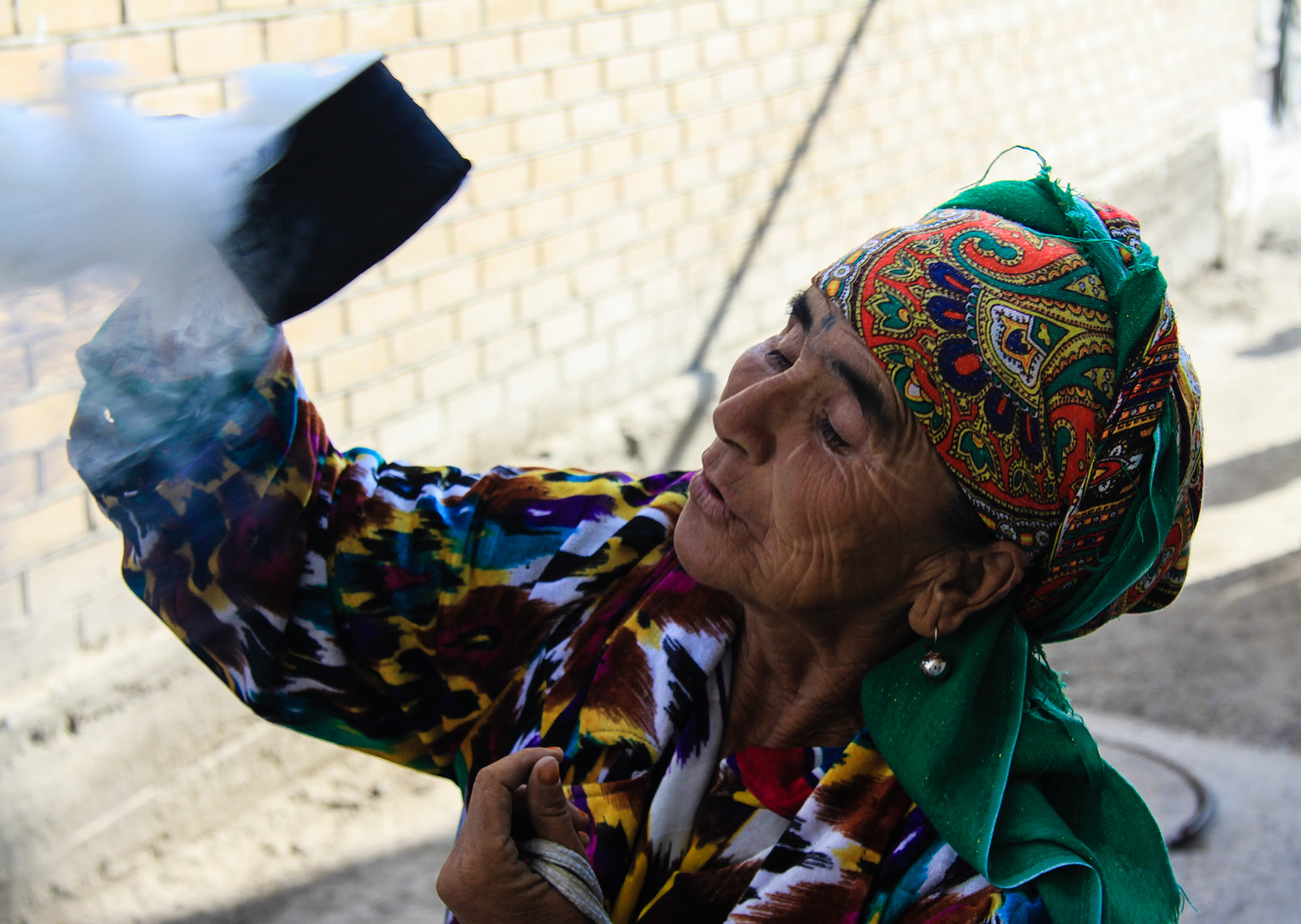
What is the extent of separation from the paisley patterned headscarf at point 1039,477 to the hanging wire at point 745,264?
3462 millimetres

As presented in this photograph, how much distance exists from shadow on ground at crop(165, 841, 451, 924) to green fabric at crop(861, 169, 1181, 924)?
6.86ft

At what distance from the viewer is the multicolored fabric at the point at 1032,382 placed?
4.78ft

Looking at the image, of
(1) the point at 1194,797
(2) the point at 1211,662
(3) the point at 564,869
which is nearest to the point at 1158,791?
(1) the point at 1194,797

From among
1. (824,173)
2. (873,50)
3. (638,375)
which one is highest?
(873,50)

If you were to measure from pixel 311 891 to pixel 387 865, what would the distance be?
0.23 meters

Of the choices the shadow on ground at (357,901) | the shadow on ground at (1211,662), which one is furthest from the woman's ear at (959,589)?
the shadow on ground at (1211,662)

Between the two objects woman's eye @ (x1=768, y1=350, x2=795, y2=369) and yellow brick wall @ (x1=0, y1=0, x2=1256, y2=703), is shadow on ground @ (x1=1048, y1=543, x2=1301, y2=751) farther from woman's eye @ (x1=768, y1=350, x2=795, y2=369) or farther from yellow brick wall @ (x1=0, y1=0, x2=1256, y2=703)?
woman's eye @ (x1=768, y1=350, x2=795, y2=369)

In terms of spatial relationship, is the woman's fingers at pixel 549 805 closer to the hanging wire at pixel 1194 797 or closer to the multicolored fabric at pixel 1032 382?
the multicolored fabric at pixel 1032 382

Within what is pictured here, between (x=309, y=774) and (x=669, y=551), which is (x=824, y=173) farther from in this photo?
(x=669, y=551)

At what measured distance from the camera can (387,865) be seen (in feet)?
11.3

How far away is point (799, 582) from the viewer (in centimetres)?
157

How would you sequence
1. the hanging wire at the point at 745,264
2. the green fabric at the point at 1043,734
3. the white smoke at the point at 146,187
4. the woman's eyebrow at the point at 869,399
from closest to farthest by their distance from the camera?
1. the white smoke at the point at 146,187
2. the green fabric at the point at 1043,734
3. the woman's eyebrow at the point at 869,399
4. the hanging wire at the point at 745,264

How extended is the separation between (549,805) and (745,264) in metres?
→ 4.38

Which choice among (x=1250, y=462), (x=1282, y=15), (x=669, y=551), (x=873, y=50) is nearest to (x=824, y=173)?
(x=873, y=50)
